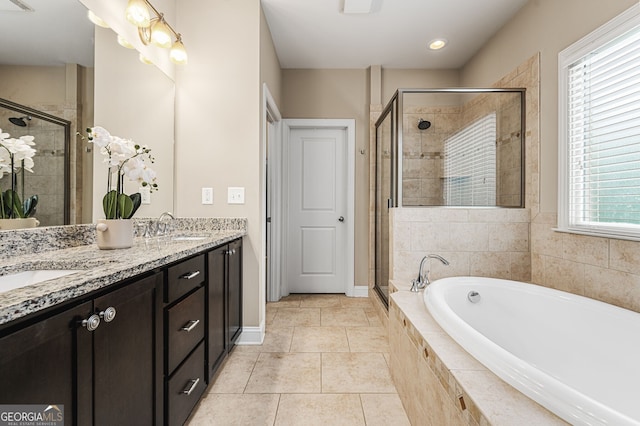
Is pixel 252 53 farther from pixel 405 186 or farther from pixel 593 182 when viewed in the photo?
pixel 593 182

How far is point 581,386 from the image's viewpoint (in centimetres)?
134

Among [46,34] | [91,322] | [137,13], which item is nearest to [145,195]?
[46,34]

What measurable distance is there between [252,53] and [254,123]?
545mm

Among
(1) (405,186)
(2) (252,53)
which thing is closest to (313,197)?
(1) (405,186)

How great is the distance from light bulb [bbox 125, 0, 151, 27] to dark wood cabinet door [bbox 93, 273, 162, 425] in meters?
1.60

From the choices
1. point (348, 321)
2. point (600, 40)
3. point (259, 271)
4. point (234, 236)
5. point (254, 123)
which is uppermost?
point (600, 40)

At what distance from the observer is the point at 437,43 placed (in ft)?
9.71

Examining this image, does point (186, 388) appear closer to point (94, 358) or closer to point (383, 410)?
point (94, 358)

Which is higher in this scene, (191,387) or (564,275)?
(564,275)

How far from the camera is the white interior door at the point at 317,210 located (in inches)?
141

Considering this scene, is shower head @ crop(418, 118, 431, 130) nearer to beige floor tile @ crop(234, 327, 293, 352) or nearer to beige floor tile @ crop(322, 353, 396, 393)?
beige floor tile @ crop(322, 353, 396, 393)

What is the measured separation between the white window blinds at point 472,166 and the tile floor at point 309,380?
139 centimetres

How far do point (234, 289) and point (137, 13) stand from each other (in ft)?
6.05

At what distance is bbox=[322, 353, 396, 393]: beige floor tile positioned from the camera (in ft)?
5.75
